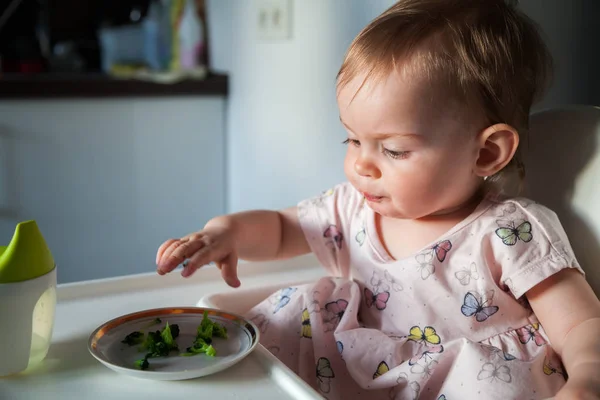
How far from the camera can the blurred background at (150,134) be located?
1.60 meters

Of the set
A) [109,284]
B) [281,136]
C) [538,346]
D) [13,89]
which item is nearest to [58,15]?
[13,89]

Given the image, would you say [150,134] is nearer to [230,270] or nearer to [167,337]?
[230,270]

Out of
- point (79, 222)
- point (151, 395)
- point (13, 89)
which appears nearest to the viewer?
point (151, 395)

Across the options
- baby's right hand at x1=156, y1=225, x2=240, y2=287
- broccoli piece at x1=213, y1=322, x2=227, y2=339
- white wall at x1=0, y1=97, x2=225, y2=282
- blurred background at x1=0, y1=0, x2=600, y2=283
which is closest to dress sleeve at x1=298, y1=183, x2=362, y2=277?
baby's right hand at x1=156, y1=225, x2=240, y2=287

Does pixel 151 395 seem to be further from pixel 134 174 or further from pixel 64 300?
pixel 134 174

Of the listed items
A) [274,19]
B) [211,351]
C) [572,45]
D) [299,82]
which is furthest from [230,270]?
[274,19]

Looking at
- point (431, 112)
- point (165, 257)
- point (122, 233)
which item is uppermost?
point (431, 112)

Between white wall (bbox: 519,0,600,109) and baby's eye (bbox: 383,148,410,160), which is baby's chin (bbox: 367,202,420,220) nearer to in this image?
baby's eye (bbox: 383,148,410,160)

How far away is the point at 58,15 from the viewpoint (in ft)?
7.62

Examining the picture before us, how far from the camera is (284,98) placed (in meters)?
1.47

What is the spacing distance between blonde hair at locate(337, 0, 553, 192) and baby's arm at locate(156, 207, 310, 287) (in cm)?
21

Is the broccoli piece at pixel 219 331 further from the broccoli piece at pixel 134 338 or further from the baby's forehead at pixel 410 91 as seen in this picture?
the baby's forehead at pixel 410 91

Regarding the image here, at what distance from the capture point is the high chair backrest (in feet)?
2.41

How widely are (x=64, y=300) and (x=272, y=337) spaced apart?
0.84 ft
